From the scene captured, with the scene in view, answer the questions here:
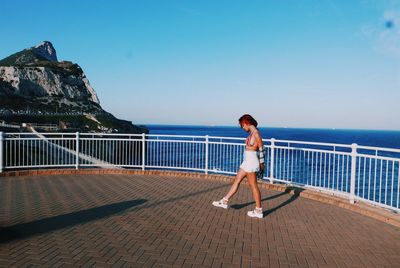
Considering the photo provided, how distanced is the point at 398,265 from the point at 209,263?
2.26 metres

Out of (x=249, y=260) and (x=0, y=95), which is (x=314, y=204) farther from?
(x=0, y=95)

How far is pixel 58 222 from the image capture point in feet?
18.2

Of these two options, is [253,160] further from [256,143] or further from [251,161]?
[256,143]

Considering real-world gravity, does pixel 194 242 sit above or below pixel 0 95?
below

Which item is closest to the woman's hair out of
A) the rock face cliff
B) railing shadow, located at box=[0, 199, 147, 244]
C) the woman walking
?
the woman walking

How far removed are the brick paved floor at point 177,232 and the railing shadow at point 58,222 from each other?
14 millimetres

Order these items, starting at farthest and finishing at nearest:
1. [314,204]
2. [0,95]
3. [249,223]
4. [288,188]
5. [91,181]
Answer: [0,95] → [91,181] → [288,188] → [314,204] → [249,223]

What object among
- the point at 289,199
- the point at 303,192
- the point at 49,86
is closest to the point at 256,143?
the point at 289,199

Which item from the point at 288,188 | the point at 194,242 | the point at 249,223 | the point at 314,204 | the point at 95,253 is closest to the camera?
the point at 95,253

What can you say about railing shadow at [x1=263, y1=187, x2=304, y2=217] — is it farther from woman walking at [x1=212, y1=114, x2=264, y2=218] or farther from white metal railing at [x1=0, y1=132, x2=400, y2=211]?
woman walking at [x1=212, y1=114, x2=264, y2=218]

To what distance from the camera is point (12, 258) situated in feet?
13.1

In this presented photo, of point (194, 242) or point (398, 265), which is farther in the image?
point (194, 242)

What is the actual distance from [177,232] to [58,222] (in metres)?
1.95

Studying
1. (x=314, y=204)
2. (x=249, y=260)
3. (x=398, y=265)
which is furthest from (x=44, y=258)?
(x=314, y=204)
